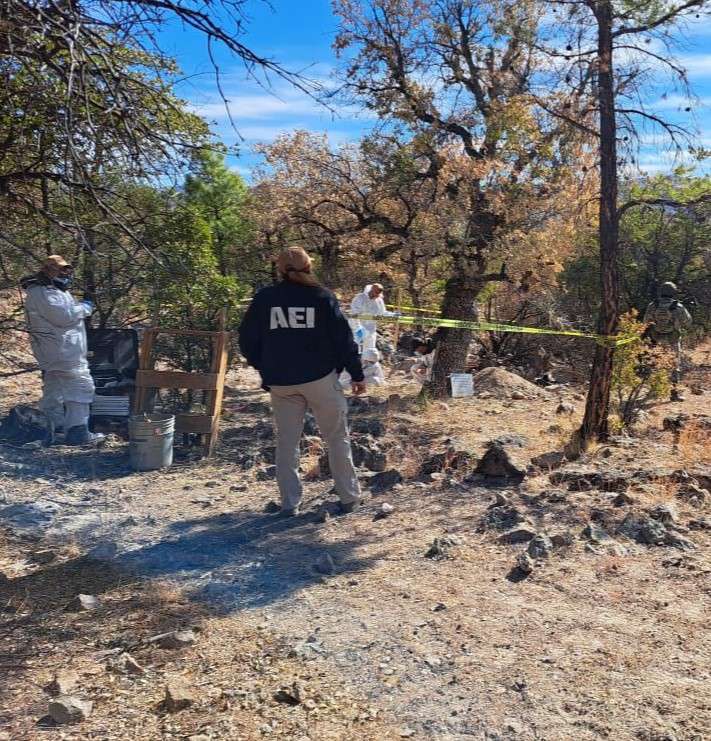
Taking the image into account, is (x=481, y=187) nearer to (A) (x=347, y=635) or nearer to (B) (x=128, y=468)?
(B) (x=128, y=468)

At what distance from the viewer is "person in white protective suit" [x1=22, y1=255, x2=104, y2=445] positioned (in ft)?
25.9

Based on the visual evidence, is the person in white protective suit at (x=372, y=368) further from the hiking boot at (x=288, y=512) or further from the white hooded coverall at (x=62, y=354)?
the hiking boot at (x=288, y=512)

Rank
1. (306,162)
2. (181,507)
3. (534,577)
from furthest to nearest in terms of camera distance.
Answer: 1. (306,162)
2. (181,507)
3. (534,577)

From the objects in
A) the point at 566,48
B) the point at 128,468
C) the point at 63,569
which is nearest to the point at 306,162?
the point at 566,48

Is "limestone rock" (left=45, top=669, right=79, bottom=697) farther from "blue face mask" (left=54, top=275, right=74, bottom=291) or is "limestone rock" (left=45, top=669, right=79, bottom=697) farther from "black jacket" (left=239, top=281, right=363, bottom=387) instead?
"blue face mask" (left=54, top=275, right=74, bottom=291)

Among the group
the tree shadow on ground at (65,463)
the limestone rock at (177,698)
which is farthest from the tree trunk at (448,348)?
the limestone rock at (177,698)

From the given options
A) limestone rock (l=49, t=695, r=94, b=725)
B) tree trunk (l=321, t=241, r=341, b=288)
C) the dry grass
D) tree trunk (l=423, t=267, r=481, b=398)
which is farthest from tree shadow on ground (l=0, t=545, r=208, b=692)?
tree trunk (l=321, t=241, r=341, b=288)

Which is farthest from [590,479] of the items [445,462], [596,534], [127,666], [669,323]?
[669,323]

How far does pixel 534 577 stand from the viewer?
4.68 meters

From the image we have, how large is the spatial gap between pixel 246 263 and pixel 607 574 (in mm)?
9299

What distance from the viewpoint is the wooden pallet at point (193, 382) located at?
26.0 ft

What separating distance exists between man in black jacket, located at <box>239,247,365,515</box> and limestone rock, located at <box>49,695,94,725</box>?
2.78 meters

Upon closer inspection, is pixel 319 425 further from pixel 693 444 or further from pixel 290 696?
pixel 693 444

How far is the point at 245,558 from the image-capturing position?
16.8 ft
